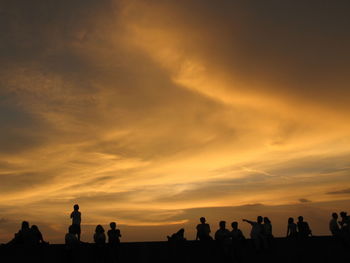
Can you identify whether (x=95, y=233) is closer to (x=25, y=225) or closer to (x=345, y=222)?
(x=25, y=225)

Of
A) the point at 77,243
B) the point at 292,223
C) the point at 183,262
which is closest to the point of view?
the point at 77,243

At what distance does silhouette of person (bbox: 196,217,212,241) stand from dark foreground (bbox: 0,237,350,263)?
14.5 inches

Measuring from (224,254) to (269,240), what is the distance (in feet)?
11.0

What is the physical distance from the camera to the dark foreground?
1880 centimetres

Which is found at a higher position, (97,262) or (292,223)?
(292,223)

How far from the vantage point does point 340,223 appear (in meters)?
21.3

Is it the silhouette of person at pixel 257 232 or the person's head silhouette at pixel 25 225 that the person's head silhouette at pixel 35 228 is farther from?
the silhouette of person at pixel 257 232

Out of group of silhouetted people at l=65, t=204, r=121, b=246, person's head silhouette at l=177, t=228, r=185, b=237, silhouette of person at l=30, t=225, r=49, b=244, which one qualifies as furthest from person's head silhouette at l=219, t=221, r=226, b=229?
silhouette of person at l=30, t=225, r=49, b=244

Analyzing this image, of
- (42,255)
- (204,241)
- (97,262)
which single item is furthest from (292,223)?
(42,255)

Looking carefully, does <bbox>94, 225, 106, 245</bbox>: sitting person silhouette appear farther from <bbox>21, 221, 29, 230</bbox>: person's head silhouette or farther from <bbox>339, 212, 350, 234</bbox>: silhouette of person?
<bbox>339, 212, 350, 234</bbox>: silhouette of person

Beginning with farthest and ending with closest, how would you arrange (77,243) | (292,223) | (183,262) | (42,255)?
(292,223) → (183,262) → (42,255) → (77,243)

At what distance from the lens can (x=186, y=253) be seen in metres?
20.7

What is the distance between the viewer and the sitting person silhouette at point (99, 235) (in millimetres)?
18462

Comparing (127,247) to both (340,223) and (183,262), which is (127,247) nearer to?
(183,262)
